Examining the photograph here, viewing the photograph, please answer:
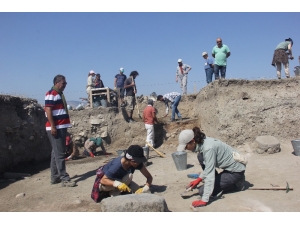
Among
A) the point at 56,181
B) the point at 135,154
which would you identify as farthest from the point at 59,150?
the point at 135,154

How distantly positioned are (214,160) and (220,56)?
529 cm

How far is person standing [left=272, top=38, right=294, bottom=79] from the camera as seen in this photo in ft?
27.0

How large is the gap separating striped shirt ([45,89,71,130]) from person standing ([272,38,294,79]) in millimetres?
6587

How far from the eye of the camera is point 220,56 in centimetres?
820

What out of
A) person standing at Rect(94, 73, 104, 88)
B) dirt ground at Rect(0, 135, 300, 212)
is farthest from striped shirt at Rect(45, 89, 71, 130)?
person standing at Rect(94, 73, 104, 88)

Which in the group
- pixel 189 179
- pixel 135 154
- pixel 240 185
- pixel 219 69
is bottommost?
pixel 189 179

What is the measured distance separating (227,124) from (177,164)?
229cm

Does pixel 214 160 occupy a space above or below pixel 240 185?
above

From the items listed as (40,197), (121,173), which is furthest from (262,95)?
(40,197)

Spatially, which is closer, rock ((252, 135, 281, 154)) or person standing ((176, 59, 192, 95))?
rock ((252, 135, 281, 154))

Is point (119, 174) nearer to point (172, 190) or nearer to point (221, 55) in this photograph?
point (172, 190)

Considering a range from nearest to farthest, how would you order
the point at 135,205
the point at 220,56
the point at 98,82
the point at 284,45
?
the point at 135,205
the point at 220,56
the point at 284,45
the point at 98,82

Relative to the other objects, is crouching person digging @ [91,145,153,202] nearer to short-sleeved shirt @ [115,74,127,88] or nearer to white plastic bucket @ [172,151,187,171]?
white plastic bucket @ [172,151,187,171]

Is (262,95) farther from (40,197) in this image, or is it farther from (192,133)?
(40,197)
